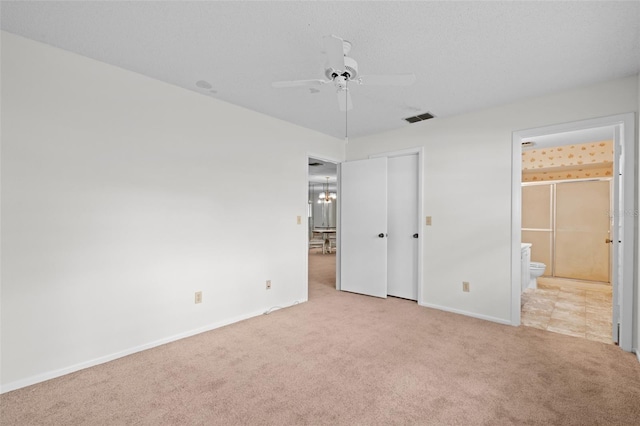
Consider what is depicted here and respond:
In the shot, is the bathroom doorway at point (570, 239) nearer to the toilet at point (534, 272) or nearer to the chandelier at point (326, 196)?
the toilet at point (534, 272)

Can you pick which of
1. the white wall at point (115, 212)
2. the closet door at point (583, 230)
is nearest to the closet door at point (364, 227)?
the white wall at point (115, 212)

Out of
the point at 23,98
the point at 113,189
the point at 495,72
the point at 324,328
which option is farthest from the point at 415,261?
the point at 23,98

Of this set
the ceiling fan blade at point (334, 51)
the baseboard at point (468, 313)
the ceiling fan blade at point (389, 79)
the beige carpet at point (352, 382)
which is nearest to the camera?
the ceiling fan blade at point (334, 51)

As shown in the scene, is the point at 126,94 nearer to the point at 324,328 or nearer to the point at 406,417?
the point at 324,328

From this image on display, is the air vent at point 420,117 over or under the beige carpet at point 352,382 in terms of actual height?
over

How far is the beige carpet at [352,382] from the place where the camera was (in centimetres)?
182

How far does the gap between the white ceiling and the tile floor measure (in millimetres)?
2493

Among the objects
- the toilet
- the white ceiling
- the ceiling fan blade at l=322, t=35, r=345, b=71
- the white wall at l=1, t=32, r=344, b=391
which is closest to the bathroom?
the toilet

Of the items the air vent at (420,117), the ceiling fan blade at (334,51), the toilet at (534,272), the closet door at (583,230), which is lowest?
the toilet at (534,272)

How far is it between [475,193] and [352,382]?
262cm

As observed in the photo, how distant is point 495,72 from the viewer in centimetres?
263

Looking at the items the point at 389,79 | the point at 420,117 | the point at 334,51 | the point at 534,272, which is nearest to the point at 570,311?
the point at 534,272

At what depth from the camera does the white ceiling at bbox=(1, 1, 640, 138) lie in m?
1.85

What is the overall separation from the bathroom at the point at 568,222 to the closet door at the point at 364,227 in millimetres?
2047
